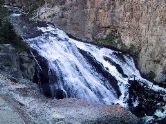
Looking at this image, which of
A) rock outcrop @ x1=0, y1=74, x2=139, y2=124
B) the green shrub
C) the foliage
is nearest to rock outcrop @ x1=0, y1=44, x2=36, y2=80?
the green shrub

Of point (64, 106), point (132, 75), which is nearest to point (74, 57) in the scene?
point (132, 75)

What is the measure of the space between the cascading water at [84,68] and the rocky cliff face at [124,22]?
2.41 ft

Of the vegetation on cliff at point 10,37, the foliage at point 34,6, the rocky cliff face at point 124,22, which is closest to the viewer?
the vegetation on cliff at point 10,37

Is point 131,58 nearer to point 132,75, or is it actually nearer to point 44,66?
point 132,75

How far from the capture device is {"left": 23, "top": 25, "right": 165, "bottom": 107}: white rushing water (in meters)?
25.1

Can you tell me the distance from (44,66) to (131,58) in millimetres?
5225

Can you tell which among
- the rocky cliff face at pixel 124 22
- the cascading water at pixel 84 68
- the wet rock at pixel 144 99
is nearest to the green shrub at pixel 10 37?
the cascading water at pixel 84 68

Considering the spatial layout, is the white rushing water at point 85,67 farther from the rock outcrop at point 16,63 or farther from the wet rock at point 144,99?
the rock outcrop at point 16,63

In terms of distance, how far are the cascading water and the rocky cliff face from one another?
2.41 feet

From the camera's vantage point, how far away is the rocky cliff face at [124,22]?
88.3 feet

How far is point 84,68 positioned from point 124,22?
12.5 ft

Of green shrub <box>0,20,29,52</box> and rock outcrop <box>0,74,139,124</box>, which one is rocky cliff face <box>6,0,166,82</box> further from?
rock outcrop <box>0,74,139,124</box>

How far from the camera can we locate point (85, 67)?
26578 millimetres

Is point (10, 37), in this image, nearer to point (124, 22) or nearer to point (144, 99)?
point (124, 22)
